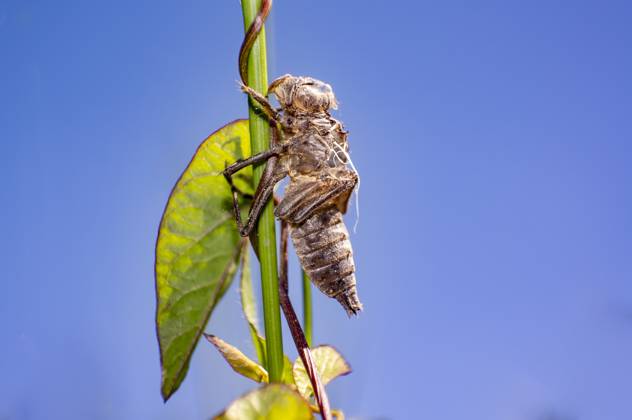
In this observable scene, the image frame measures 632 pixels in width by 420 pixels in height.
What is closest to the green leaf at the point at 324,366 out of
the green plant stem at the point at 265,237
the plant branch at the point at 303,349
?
the plant branch at the point at 303,349

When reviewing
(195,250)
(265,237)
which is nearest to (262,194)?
(265,237)

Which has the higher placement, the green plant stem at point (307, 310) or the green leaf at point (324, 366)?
the green plant stem at point (307, 310)

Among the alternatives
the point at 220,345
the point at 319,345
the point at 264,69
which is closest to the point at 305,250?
the point at 319,345

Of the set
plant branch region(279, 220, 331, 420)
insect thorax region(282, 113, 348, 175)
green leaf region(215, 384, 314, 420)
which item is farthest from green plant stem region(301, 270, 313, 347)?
green leaf region(215, 384, 314, 420)

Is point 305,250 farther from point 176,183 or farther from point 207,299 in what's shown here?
point 176,183

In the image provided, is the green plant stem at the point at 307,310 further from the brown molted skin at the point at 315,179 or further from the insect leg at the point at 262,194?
the insect leg at the point at 262,194

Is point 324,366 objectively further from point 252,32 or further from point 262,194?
point 252,32

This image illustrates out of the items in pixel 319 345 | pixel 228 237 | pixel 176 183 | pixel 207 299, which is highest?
pixel 176 183
